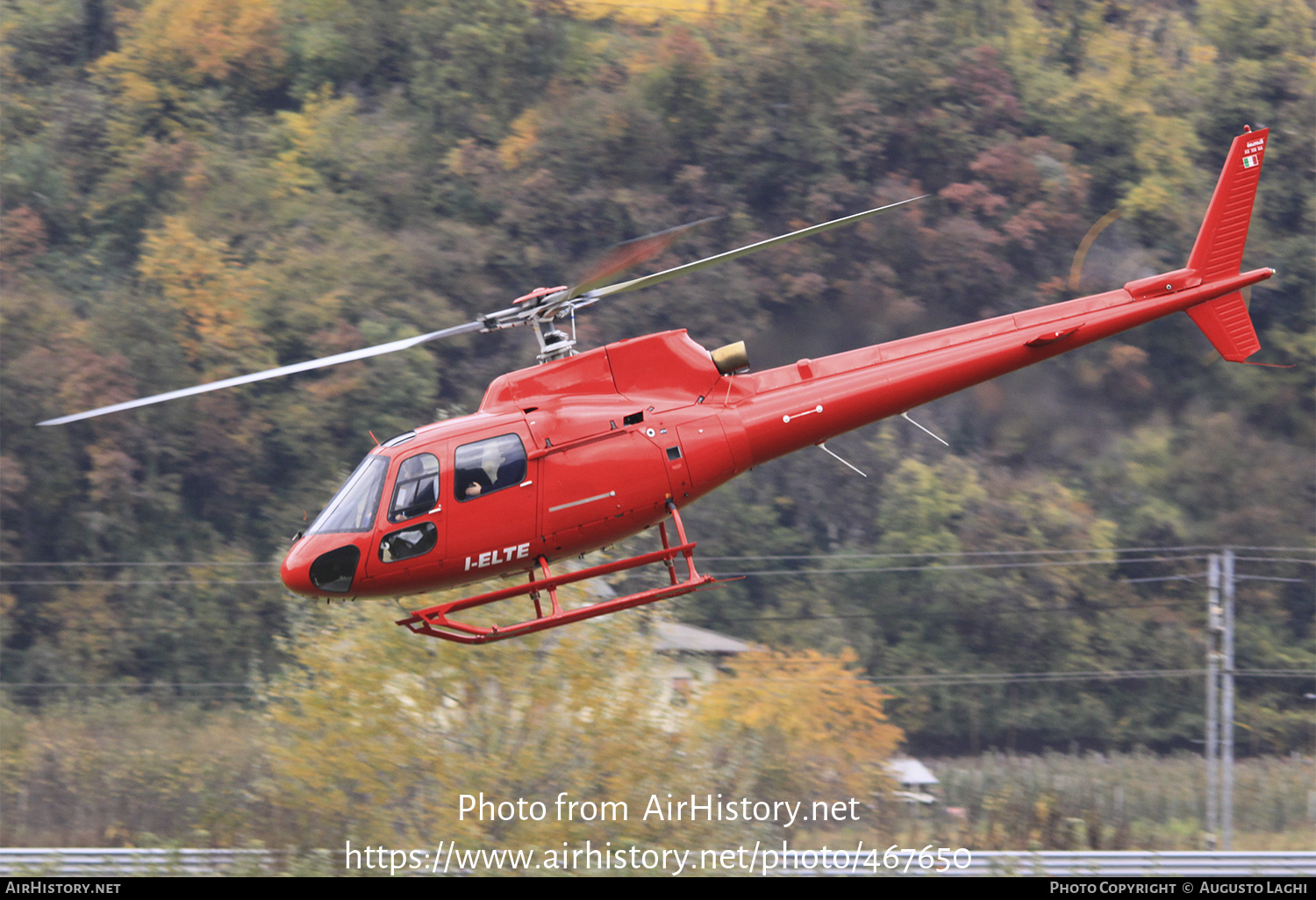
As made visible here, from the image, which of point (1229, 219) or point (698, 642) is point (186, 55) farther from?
point (1229, 219)

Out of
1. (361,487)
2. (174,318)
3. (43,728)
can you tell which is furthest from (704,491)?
(174,318)

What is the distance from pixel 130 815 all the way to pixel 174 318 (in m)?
21.4

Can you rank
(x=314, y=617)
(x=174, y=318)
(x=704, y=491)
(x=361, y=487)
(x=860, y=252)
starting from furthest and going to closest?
(x=860, y=252), (x=174, y=318), (x=314, y=617), (x=704, y=491), (x=361, y=487)

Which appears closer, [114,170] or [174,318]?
[174,318]

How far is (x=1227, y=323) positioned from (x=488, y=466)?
725 cm

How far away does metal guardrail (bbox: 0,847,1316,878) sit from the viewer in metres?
15.6

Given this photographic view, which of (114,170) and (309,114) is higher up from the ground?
(309,114)

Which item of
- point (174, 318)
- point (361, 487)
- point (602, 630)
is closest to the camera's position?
point (361, 487)

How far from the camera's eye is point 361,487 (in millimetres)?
11633

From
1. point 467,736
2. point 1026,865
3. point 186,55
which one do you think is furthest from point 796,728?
point 186,55

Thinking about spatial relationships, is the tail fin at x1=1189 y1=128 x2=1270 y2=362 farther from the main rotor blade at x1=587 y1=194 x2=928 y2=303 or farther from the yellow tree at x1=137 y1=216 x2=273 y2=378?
the yellow tree at x1=137 y1=216 x2=273 y2=378

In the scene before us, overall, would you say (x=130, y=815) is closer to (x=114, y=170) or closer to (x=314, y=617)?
(x=314, y=617)

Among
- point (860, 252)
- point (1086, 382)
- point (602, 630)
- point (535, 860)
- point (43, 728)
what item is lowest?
point (43, 728)

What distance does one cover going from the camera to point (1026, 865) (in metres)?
16.0
